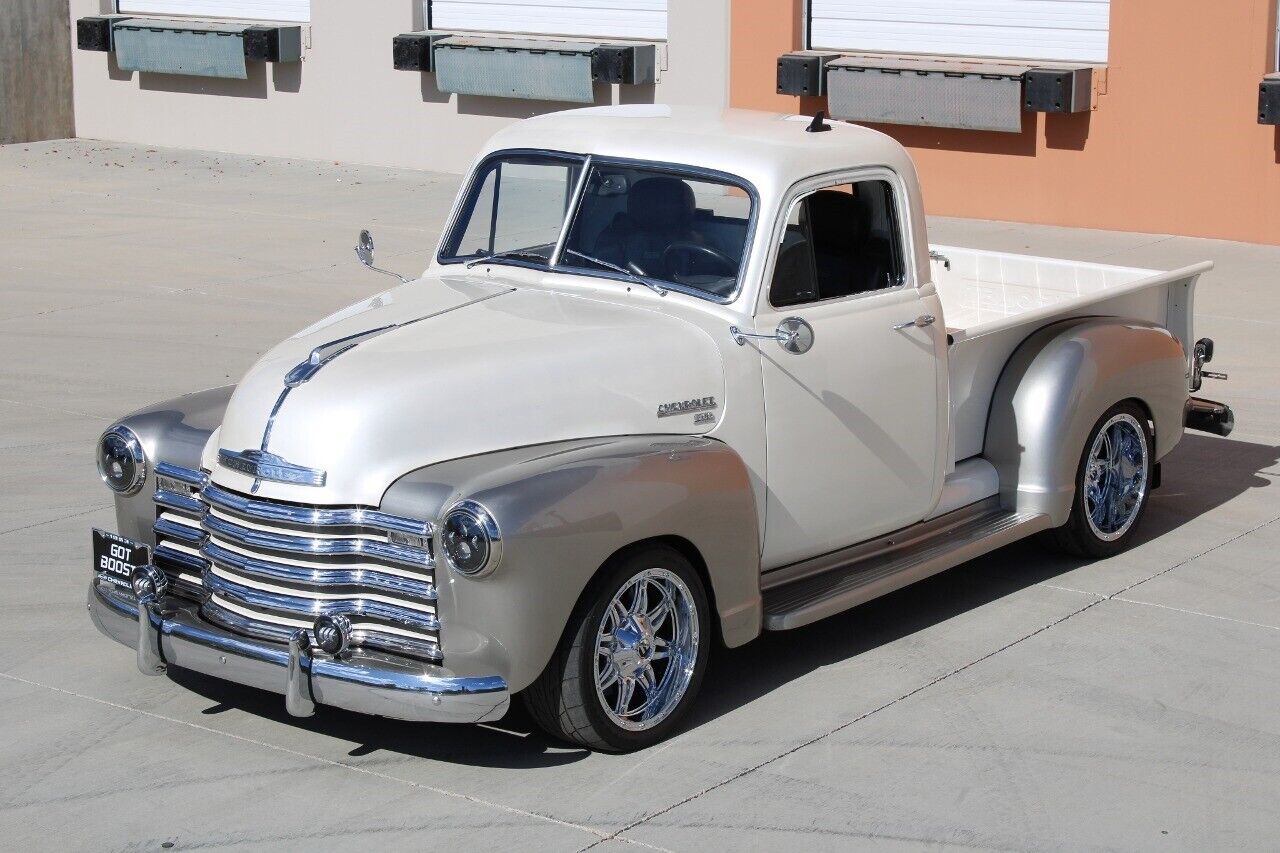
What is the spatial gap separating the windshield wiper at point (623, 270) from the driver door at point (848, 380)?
0.35 m

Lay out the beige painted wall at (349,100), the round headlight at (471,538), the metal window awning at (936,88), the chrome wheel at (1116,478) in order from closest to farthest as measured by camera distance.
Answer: the round headlight at (471,538)
the chrome wheel at (1116,478)
the metal window awning at (936,88)
the beige painted wall at (349,100)

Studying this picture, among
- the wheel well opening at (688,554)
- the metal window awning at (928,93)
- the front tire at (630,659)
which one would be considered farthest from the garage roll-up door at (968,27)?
the front tire at (630,659)

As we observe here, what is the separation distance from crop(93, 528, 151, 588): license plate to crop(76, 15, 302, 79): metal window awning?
14.5 meters

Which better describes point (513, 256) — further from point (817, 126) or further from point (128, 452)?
point (128, 452)

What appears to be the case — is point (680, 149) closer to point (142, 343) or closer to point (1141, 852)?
point (1141, 852)

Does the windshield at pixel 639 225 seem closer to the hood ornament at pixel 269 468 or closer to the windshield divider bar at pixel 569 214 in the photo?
the windshield divider bar at pixel 569 214

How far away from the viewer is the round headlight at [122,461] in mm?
5918

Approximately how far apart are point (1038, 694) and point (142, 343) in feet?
22.6

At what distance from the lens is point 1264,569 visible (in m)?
7.12

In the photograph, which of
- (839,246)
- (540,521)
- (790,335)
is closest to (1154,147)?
(839,246)

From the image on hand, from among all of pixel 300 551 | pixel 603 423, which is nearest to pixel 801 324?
pixel 603 423

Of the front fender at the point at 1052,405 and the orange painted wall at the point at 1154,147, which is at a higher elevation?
the orange painted wall at the point at 1154,147

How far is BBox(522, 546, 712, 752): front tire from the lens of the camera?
17.0 feet

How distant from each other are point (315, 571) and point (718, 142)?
6.87ft
